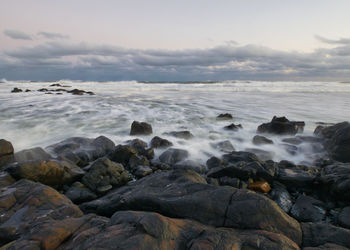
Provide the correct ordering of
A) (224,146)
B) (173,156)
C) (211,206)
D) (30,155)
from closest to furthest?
(211,206)
(30,155)
(173,156)
(224,146)

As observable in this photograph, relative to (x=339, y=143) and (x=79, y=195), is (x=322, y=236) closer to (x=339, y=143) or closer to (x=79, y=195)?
(x=79, y=195)

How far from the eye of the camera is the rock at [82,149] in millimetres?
7194

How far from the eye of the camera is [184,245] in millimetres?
2428

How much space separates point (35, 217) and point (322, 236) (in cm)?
387

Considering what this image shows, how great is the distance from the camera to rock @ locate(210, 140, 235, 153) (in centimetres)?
880

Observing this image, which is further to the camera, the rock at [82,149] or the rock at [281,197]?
the rock at [82,149]

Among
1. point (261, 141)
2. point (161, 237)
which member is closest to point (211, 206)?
point (161, 237)

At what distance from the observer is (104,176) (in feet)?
18.7

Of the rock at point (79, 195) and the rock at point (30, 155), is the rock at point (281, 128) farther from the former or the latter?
the rock at point (30, 155)

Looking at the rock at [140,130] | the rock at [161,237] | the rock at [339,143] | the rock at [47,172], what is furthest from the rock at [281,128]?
the rock at [161,237]

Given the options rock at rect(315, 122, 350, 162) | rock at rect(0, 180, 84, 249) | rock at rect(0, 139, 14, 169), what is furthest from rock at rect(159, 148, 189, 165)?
rock at rect(315, 122, 350, 162)

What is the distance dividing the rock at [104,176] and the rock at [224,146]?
4.08 meters

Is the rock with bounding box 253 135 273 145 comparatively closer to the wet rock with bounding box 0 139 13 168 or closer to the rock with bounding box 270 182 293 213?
the rock with bounding box 270 182 293 213

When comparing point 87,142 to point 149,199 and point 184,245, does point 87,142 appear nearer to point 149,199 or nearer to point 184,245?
point 149,199
